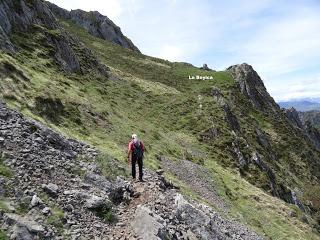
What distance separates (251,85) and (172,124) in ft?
164

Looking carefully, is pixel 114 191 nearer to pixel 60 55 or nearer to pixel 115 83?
pixel 60 55

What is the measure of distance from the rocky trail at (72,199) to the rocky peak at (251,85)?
80.1m

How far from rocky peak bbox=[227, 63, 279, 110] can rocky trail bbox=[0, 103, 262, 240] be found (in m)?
80.1

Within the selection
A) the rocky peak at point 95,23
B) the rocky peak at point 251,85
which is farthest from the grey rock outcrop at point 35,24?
the rocky peak at point 95,23

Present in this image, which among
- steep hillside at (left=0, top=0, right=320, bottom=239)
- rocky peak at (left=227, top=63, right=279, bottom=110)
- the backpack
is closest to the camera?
the backpack

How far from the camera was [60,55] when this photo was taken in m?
51.8

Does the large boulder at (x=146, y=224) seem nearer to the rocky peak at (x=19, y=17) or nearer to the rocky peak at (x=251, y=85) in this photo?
the rocky peak at (x=19, y=17)

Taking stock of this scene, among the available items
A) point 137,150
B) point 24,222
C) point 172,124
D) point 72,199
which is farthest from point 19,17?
point 24,222

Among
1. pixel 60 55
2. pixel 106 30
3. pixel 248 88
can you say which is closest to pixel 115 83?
pixel 60 55

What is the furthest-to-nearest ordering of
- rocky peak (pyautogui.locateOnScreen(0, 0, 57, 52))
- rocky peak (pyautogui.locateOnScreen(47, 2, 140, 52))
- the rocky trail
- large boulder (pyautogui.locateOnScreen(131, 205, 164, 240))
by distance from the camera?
1. rocky peak (pyautogui.locateOnScreen(47, 2, 140, 52))
2. rocky peak (pyautogui.locateOnScreen(0, 0, 57, 52))
3. large boulder (pyautogui.locateOnScreen(131, 205, 164, 240))
4. the rocky trail

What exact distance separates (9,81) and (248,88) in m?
80.9

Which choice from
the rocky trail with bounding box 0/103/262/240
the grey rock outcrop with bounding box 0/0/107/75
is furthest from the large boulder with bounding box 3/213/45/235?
the grey rock outcrop with bounding box 0/0/107/75

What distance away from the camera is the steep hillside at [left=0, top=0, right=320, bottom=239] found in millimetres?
32938

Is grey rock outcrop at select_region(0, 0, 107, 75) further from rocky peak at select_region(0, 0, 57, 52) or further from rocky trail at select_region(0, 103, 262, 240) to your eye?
rocky trail at select_region(0, 103, 262, 240)
